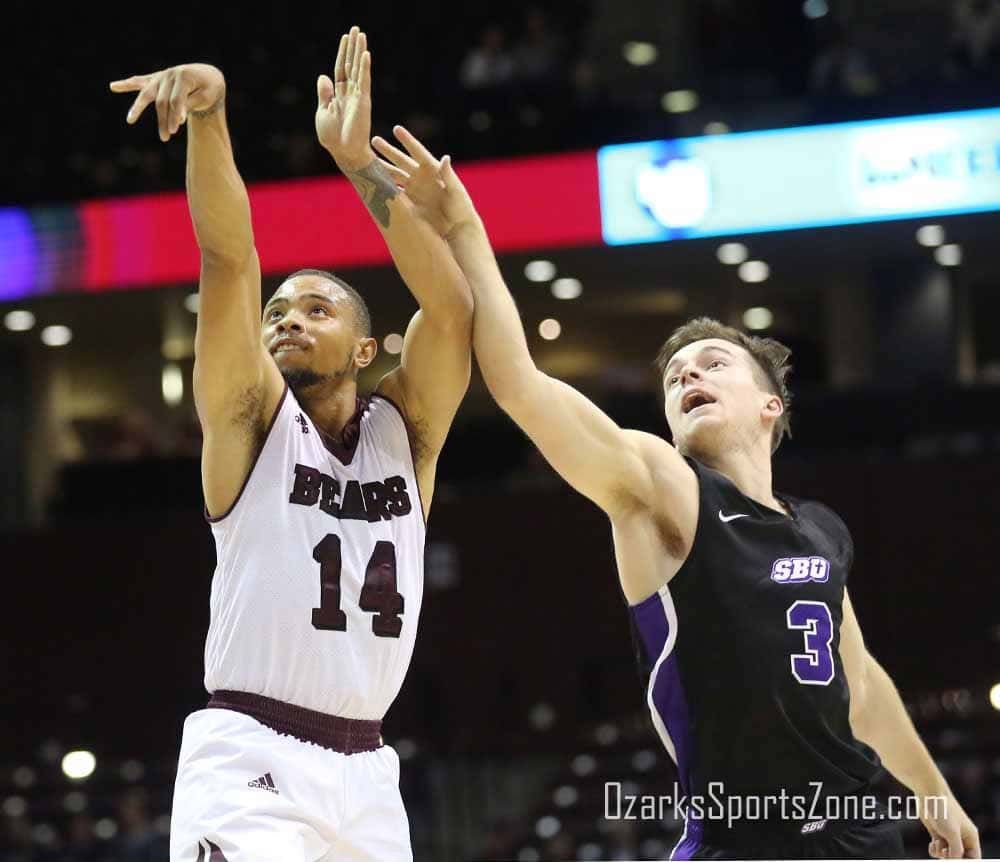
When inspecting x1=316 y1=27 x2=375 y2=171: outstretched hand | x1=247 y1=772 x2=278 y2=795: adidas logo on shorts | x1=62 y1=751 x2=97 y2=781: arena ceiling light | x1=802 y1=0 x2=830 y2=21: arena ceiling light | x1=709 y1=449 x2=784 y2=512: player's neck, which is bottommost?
x1=247 y1=772 x2=278 y2=795: adidas logo on shorts

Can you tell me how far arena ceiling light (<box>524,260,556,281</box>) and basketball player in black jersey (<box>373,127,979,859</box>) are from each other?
35.6ft

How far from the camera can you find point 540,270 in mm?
15938

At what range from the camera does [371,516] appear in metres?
4.62

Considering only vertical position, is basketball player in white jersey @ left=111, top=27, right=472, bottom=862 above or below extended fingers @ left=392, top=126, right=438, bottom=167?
below

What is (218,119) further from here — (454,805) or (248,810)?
(454,805)

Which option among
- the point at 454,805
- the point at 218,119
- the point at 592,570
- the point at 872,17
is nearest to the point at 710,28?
the point at 872,17

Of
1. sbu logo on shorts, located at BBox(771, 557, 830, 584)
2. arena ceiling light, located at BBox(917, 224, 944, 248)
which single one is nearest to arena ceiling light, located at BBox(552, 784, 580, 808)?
arena ceiling light, located at BBox(917, 224, 944, 248)

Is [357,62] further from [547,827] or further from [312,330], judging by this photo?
[547,827]

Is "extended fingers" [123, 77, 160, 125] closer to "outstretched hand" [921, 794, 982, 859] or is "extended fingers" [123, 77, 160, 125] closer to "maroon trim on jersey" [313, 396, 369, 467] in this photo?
"maroon trim on jersey" [313, 396, 369, 467]

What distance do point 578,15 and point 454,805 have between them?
9822 mm

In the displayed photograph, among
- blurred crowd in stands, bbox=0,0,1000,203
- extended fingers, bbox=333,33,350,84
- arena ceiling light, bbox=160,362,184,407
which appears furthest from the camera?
arena ceiling light, bbox=160,362,184,407

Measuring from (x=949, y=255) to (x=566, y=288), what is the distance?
13.1 feet

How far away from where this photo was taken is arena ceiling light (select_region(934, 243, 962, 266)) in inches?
628

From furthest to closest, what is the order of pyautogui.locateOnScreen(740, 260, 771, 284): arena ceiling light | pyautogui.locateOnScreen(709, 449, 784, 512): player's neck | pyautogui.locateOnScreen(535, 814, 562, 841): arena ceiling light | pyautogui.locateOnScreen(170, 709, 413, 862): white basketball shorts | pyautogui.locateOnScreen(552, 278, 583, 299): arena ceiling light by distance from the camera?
pyautogui.locateOnScreen(552, 278, 583, 299): arena ceiling light
pyautogui.locateOnScreen(740, 260, 771, 284): arena ceiling light
pyautogui.locateOnScreen(535, 814, 562, 841): arena ceiling light
pyautogui.locateOnScreen(709, 449, 784, 512): player's neck
pyautogui.locateOnScreen(170, 709, 413, 862): white basketball shorts
